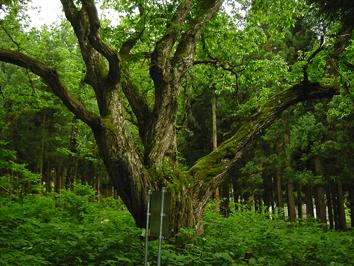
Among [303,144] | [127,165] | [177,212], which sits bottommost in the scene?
[177,212]

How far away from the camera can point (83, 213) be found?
48.6 ft

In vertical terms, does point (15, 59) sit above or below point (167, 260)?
above

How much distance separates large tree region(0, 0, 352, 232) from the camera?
337 inches

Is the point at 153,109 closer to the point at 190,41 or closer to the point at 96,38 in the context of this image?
the point at 190,41

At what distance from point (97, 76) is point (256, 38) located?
6.54 m

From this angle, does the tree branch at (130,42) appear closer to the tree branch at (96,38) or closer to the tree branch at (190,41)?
the tree branch at (190,41)

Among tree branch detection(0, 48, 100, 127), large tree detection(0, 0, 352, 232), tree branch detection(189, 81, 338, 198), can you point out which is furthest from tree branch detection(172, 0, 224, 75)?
tree branch detection(0, 48, 100, 127)

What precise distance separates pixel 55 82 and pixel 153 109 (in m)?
2.56

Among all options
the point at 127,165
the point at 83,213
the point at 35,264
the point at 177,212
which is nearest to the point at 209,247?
the point at 177,212

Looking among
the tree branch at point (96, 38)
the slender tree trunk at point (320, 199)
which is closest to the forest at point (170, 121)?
the tree branch at point (96, 38)

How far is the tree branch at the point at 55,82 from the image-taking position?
28.2 feet

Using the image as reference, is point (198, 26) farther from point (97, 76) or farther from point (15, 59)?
point (15, 59)

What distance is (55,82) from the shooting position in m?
8.69

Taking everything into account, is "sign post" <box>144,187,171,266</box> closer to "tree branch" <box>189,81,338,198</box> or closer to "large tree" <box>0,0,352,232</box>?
"large tree" <box>0,0,352,232</box>
